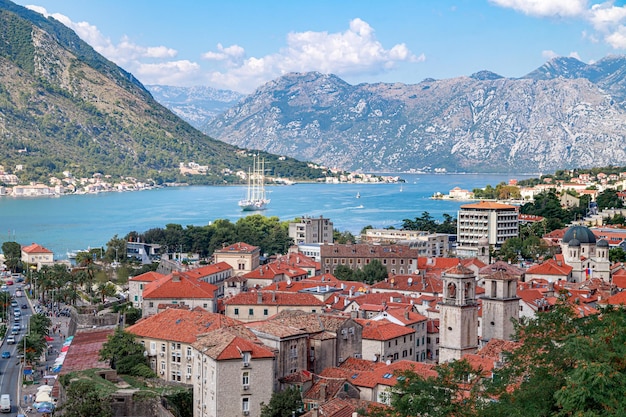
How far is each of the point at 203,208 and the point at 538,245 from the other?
87389mm

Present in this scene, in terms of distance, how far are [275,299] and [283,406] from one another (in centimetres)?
1336

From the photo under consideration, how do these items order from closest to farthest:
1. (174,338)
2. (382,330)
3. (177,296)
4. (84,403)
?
(84,403)
(174,338)
(382,330)
(177,296)

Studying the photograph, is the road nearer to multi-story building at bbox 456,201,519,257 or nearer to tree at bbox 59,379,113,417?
tree at bbox 59,379,113,417

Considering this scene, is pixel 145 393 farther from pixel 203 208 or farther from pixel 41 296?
pixel 203 208

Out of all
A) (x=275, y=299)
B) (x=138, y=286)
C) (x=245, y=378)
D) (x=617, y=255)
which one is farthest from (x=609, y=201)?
(x=245, y=378)

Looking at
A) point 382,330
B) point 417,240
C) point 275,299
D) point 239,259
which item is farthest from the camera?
point 417,240

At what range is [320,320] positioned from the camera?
27.5 m

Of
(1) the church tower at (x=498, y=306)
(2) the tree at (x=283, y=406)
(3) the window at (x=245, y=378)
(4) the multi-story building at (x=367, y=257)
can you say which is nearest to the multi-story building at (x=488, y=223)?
(4) the multi-story building at (x=367, y=257)

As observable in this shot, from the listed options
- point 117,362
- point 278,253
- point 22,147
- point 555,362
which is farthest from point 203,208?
point 555,362

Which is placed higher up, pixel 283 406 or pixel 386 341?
pixel 386 341

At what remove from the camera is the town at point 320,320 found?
23.1m

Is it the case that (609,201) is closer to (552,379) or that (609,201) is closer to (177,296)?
(177,296)

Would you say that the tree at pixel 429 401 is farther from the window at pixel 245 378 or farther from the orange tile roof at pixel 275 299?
the orange tile roof at pixel 275 299

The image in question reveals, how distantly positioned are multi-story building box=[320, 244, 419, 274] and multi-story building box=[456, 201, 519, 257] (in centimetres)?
2137
